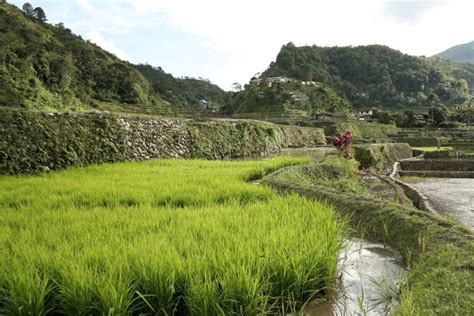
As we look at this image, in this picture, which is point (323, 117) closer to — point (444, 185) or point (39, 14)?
point (444, 185)

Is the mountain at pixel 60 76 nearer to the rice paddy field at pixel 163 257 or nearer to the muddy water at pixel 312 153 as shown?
the muddy water at pixel 312 153

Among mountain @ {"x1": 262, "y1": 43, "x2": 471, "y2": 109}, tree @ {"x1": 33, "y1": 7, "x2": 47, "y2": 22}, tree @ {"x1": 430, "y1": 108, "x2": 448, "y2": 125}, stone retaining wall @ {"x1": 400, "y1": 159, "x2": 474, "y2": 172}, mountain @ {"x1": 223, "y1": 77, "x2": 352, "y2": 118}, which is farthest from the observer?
mountain @ {"x1": 262, "y1": 43, "x2": 471, "y2": 109}

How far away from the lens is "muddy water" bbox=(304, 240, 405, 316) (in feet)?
9.39

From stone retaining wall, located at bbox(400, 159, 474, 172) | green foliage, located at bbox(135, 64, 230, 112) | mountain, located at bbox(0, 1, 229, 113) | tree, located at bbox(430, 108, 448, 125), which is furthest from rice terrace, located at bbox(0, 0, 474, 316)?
tree, located at bbox(430, 108, 448, 125)

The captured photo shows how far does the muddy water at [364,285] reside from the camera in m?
2.86

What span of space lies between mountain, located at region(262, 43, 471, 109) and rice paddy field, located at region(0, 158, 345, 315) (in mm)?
102330

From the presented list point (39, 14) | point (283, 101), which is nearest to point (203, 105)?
point (283, 101)

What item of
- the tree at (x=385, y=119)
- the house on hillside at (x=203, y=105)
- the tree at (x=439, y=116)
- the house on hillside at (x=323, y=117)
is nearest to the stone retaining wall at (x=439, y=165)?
the house on hillside at (x=323, y=117)

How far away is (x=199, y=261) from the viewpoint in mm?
2738

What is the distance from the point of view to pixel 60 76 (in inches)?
1359

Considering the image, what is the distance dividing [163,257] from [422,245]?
2.50 metres

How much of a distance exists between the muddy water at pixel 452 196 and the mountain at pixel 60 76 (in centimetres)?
1841

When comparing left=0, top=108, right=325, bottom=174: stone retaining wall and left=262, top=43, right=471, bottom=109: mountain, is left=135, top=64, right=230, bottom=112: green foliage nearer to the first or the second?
left=262, top=43, right=471, bottom=109: mountain

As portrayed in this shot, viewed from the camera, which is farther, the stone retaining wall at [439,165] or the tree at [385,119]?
the tree at [385,119]
